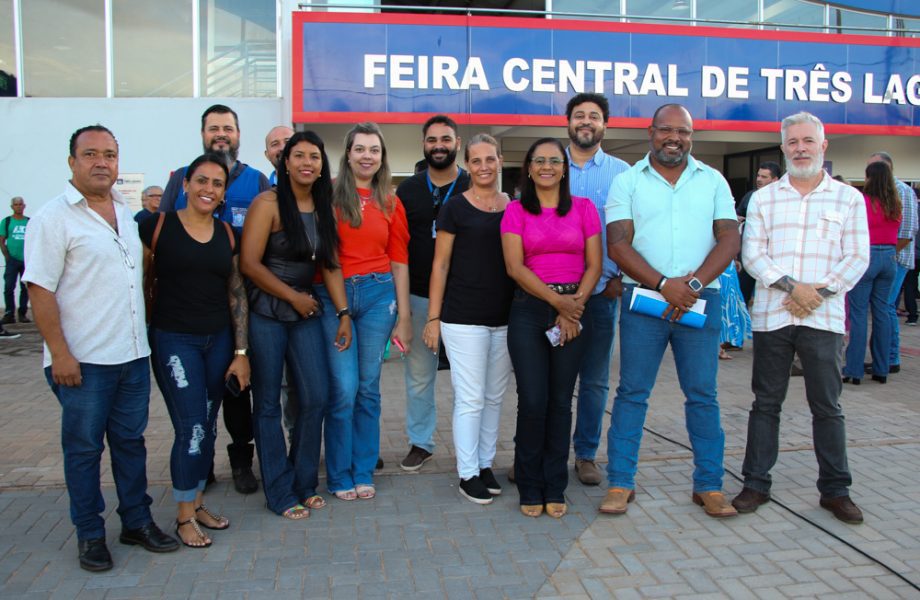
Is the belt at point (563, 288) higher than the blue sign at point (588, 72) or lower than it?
lower

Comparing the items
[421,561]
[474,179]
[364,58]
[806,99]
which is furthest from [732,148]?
[421,561]

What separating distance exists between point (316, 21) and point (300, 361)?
25.8ft

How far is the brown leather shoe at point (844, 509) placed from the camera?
389 cm

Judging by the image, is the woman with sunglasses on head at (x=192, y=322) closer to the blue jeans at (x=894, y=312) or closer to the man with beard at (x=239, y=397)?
the man with beard at (x=239, y=397)

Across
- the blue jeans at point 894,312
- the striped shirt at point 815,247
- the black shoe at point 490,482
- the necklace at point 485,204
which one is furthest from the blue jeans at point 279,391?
the blue jeans at point 894,312

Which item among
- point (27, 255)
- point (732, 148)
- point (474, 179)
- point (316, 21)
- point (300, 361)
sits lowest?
point (300, 361)

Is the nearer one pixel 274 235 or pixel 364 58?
pixel 274 235

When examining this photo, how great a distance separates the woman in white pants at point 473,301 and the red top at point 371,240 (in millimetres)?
303

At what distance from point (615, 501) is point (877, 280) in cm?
461

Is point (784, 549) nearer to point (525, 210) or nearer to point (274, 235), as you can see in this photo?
point (525, 210)

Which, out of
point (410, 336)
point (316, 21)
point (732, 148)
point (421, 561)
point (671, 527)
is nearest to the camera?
point (421, 561)

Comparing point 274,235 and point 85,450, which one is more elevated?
point 274,235

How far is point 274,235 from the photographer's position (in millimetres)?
3910

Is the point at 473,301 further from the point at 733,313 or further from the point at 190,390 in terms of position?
the point at 733,313
